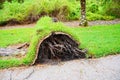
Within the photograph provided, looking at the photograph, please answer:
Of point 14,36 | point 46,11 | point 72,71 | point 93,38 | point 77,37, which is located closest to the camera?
point 72,71

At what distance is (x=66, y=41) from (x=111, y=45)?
5.98ft

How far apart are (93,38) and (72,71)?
3474 millimetres

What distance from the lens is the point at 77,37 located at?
322 inches

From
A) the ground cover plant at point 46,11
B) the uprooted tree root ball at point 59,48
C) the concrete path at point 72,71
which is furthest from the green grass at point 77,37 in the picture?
the ground cover plant at point 46,11

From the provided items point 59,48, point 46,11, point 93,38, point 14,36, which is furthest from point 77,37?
point 46,11

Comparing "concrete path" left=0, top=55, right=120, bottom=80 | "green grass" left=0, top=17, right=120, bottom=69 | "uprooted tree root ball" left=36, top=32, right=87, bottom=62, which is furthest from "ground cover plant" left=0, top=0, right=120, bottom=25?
"concrete path" left=0, top=55, right=120, bottom=80

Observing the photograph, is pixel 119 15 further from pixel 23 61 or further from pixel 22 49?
pixel 23 61

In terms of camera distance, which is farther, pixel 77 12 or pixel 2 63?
pixel 77 12

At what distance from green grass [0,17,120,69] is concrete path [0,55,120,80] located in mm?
398

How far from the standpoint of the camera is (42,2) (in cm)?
1498

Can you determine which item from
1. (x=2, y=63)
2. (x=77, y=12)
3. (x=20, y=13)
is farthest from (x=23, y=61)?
(x=77, y=12)

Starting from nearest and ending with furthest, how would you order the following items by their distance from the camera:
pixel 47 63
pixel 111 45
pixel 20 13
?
pixel 47 63
pixel 111 45
pixel 20 13

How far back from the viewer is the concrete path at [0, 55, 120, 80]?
666 cm

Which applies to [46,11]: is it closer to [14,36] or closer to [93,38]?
[14,36]
